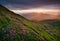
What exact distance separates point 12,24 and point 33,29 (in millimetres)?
413

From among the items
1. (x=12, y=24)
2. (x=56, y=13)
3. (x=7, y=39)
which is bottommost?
(x=7, y=39)

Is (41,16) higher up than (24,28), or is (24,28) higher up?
(41,16)

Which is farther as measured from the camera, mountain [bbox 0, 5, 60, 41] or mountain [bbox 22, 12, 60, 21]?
mountain [bbox 22, 12, 60, 21]

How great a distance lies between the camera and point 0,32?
379 centimetres

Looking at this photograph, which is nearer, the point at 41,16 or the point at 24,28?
the point at 24,28

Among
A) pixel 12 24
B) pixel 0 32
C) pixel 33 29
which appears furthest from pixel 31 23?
pixel 0 32

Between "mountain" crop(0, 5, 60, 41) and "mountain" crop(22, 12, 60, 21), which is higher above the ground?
"mountain" crop(22, 12, 60, 21)

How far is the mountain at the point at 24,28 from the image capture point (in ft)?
12.5

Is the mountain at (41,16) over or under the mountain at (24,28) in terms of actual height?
over

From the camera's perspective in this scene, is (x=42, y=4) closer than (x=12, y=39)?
No

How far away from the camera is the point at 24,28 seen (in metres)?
3.89

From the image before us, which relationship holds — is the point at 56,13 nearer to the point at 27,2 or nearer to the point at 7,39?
the point at 27,2

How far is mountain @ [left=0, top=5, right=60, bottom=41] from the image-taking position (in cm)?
380

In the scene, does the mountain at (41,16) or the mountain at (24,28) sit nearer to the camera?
the mountain at (24,28)
